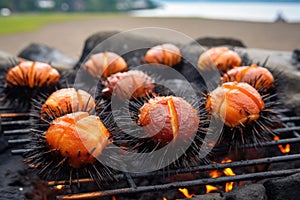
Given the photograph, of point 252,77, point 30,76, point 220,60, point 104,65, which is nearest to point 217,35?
point 220,60

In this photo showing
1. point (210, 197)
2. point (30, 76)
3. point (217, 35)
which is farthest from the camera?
point (217, 35)

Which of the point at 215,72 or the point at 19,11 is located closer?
the point at 215,72

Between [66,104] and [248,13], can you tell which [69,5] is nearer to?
[248,13]

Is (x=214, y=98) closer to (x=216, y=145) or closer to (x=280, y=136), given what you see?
(x=216, y=145)

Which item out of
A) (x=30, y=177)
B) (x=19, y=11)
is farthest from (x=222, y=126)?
(x=19, y=11)

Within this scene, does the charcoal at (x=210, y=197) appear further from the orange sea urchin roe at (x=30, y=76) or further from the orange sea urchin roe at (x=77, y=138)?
the orange sea urchin roe at (x=30, y=76)

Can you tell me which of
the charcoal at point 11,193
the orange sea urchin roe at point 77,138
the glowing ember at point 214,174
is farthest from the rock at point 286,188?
the charcoal at point 11,193

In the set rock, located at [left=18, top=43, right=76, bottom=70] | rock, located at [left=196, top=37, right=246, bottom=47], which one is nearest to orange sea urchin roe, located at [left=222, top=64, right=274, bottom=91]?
rock, located at [left=196, top=37, right=246, bottom=47]
